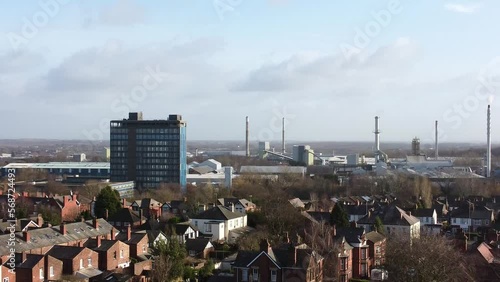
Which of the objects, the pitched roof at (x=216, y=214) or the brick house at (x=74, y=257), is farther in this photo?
the pitched roof at (x=216, y=214)

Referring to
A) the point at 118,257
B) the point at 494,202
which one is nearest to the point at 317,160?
the point at 494,202

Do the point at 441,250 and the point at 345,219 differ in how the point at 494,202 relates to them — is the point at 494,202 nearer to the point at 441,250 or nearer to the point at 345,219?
the point at 345,219

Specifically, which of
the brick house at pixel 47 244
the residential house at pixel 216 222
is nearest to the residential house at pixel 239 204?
the residential house at pixel 216 222

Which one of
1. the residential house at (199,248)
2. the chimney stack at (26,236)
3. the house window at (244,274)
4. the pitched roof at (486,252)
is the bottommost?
the residential house at (199,248)

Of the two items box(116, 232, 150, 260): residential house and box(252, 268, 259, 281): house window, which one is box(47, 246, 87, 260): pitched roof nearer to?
box(116, 232, 150, 260): residential house

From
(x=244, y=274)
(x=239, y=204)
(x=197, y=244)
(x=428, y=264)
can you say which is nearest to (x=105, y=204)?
(x=239, y=204)

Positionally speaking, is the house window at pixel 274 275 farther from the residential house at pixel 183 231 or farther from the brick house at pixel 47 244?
the residential house at pixel 183 231
